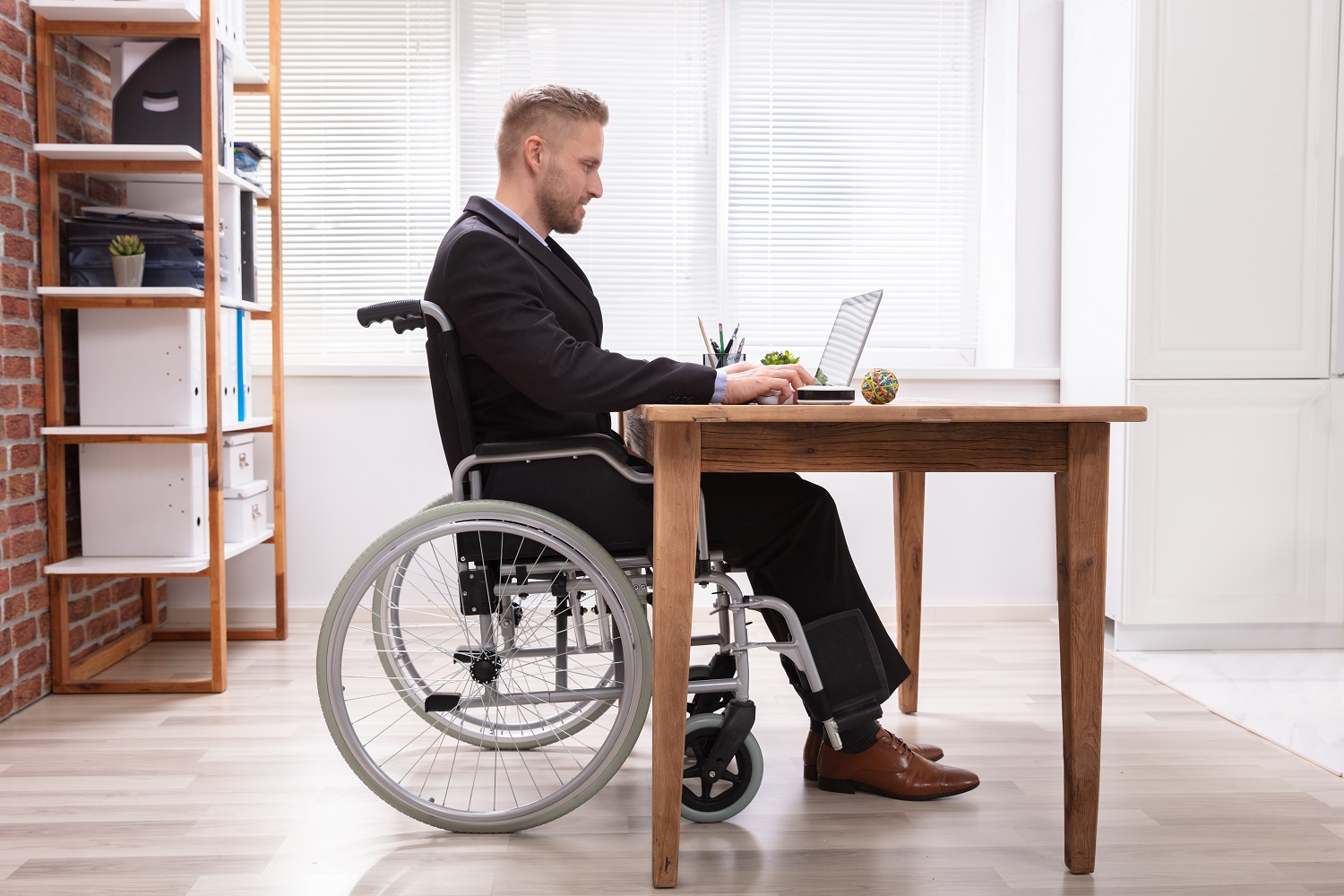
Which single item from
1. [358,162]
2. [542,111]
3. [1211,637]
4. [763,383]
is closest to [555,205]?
[542,111]

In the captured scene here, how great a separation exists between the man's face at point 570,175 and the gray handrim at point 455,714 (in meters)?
0.59

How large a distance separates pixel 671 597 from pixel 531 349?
0.45m

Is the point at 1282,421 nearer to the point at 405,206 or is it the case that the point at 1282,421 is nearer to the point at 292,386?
the point at 405,206

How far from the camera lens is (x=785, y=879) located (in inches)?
59.7

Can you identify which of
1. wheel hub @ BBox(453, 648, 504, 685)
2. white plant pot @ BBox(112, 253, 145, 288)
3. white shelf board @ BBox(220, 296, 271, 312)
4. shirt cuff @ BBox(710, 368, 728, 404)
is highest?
white plant pot @ BBox(112, 253, 145, 288)

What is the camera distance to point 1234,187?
279cm

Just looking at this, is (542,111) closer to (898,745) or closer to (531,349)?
(531,349)

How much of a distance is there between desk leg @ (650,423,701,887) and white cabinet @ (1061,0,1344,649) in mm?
1826

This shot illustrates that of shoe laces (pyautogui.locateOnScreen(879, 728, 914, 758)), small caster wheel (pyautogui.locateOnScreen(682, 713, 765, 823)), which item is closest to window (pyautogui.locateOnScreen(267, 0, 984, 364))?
shoe laces (pyautogui.locateOnScreen(879, 728, 914, 758))

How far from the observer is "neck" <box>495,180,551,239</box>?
6.26ft

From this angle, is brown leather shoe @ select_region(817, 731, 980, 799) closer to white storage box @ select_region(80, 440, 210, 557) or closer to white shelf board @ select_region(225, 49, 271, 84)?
white storage box @ select_region(80, 440, 210, 557)

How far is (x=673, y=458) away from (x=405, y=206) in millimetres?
2180

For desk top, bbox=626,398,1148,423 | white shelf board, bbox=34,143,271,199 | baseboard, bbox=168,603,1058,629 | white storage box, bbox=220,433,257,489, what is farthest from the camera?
baseboard, bbox=168,603,1058,629

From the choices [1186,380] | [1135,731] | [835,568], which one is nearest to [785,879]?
[835,568]
